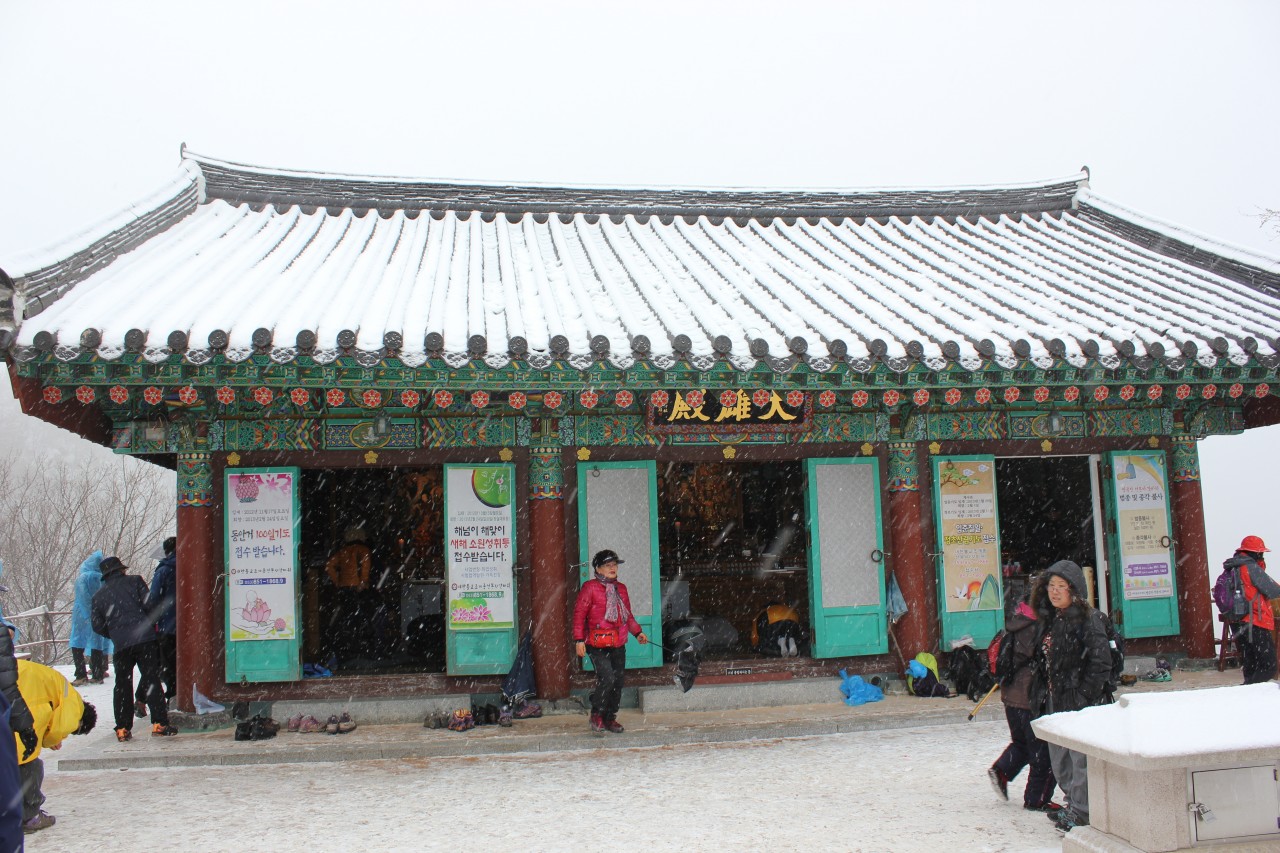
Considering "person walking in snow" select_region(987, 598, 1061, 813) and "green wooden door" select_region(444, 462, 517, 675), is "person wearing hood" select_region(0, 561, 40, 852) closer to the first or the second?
"green wooden door" select_region(444, 462, 517, 675)

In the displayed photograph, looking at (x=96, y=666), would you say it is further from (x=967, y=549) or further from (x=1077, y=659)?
(x=1077, y=659)

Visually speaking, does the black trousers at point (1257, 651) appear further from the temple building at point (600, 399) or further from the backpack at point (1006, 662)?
the backpack at point (1006, 662)

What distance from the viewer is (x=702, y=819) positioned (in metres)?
5.94

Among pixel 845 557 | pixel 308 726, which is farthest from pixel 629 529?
pixel 308 726

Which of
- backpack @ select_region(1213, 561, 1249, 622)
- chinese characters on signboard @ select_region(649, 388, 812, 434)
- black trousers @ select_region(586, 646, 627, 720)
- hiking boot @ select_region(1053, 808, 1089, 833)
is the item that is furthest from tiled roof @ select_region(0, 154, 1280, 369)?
hiking boot @ select_region(1053, 808, 1089, 833)

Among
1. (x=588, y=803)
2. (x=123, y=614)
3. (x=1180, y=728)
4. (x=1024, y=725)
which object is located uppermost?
(x=123, y=614)

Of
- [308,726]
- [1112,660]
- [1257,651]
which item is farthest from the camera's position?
[1257,651]

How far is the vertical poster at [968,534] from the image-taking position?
31.9 feet

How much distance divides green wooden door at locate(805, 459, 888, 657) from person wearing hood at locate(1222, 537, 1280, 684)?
3.33 m

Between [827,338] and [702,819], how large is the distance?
4107mm

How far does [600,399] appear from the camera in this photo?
8625 millimetres

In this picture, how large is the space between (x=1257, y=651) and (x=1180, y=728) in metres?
5.82

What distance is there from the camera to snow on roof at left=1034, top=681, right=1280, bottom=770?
4125mm

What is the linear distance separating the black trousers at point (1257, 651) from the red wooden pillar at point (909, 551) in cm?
283
